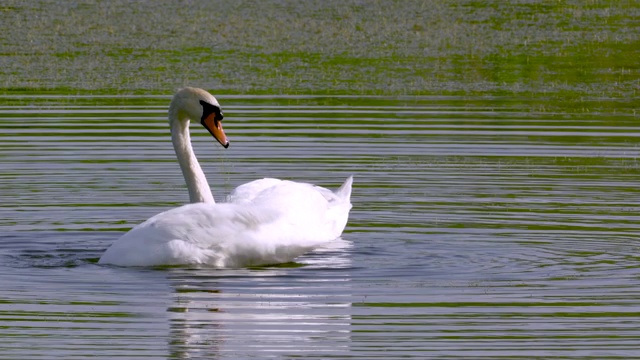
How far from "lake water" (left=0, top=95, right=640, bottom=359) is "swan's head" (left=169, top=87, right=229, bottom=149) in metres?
0.89

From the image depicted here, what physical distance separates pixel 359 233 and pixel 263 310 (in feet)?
8.75

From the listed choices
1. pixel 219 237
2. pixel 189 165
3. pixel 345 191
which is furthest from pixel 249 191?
pixel 219 237

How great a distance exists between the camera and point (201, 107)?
10219 mm

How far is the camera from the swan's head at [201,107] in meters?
10.2

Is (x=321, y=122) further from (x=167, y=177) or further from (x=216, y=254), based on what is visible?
(x=216, y=254)

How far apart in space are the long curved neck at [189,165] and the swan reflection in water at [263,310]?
1.13 metres

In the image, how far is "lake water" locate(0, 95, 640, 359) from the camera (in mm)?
7191

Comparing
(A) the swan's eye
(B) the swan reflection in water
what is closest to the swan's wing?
(A) the swan's eye

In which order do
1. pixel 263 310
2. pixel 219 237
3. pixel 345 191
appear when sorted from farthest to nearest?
pixel 345 191 → pixel 219 237 → pixel 263 310

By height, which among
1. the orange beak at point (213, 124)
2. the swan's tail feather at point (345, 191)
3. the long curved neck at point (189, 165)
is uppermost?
the orange beak at point (213, 124)

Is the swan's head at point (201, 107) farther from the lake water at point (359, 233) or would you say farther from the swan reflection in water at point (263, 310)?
the swan reflection in water at point (263, 310)

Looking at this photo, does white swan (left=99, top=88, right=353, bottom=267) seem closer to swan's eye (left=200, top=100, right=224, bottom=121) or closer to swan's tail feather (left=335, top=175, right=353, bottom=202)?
swan's eye (left=200, top=100, right=224, bottom=121)

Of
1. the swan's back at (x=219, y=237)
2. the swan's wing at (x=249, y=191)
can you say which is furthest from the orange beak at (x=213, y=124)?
the swan's back at (x=219, y=237)

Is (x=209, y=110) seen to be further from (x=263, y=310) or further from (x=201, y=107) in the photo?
(x=263, y=310)
